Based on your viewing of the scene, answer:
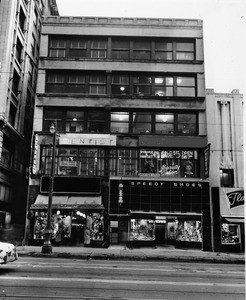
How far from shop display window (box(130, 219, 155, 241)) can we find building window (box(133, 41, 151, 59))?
579 inches

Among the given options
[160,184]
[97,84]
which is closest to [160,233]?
[160,184]

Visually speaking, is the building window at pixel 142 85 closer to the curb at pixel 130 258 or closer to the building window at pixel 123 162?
the building window at pixel 123 162

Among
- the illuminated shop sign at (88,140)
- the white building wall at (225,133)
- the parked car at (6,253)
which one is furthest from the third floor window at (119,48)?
the parked car at (6,253)

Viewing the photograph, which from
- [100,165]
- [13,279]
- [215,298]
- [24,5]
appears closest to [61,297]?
[13,279]

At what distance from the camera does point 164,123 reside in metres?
30.7

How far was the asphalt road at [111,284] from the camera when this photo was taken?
9219 mm

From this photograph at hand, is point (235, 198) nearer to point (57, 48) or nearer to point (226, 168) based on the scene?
point (226, 168)

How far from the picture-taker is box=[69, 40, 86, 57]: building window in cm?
3203

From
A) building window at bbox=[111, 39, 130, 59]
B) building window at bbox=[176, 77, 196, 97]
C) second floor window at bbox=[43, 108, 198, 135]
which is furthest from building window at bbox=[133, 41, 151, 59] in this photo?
second floor window at bbox=[43, 108, 198, 135]

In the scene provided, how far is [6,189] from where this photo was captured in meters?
33.7

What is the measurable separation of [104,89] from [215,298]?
24.3 m

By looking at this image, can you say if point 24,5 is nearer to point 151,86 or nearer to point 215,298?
point 151,86

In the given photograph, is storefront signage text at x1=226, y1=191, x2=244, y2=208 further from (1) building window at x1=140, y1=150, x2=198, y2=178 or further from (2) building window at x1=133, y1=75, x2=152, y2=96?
(2) building window at x1=133, y1=75, x2=152, y2=96

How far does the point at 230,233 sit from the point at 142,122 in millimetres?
11640
